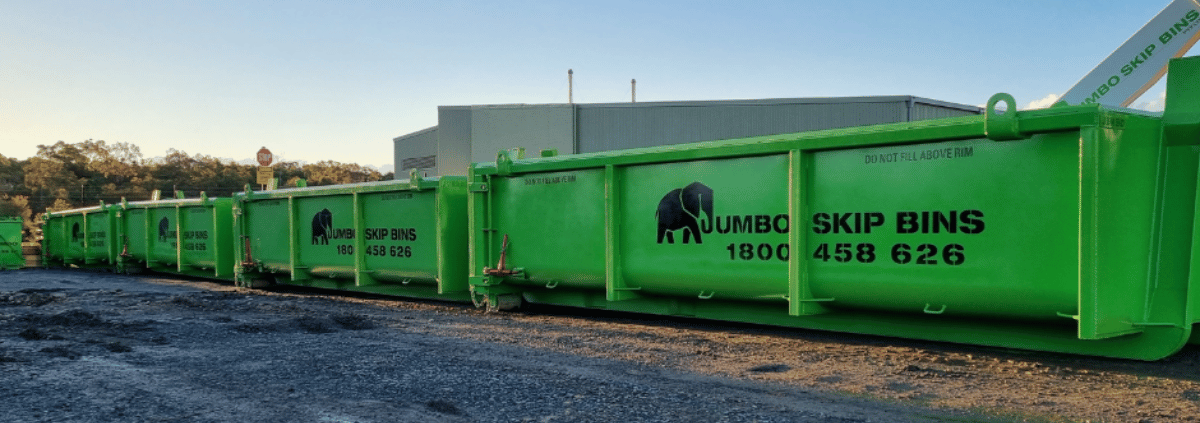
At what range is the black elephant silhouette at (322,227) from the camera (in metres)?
12.6

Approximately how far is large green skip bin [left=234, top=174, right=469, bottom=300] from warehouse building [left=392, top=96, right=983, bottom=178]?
50.1ft

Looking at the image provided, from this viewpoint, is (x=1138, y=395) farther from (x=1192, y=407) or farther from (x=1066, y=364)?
(x=1066, y=364)

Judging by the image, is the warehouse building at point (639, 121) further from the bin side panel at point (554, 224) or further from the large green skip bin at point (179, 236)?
the bin side panel at point (554, 224)

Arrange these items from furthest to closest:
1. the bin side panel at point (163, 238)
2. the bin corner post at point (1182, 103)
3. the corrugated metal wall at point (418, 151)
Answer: the corrugated metal wall at point (418, 151) → the bin side panel at point (163, 238) → the bin corner post at point (1182, 103)

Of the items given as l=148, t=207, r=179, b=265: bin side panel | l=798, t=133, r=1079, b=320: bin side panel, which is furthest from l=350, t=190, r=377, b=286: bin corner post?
l=148, t=207, r=179, b=265: bin side panel

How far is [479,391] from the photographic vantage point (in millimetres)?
5219

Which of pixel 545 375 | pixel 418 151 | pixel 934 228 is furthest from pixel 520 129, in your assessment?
pixel 934 228

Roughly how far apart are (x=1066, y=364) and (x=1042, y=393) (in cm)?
110

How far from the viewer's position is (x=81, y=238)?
23.1m

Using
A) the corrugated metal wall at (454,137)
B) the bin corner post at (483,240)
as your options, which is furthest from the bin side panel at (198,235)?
the corrugated metal wall at (454,137)

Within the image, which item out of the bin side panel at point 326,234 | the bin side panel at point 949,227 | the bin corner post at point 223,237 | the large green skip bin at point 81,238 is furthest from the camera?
the large green skip bin at point 81,238

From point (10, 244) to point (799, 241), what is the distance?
25933 mm

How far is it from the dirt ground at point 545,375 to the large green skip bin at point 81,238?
13708 mm

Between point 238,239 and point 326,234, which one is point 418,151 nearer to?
point 238,239
